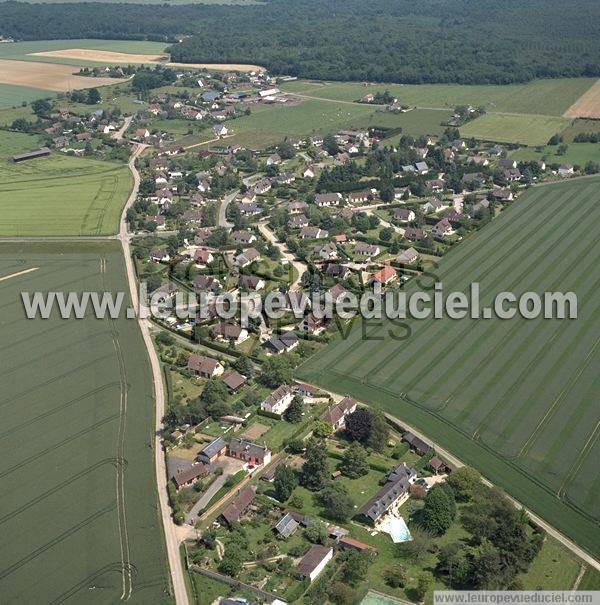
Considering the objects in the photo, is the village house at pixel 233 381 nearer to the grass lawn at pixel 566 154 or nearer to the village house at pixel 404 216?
the village house at pixel 404 216

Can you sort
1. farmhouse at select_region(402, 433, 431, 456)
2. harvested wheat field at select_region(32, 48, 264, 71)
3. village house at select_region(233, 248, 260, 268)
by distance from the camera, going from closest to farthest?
farmhouse at select_region(402, 433, 431, 456)
village house at select_region(233, 248, 260, 268)
harvested wheat field at select_region(32, 48, 264, 71)

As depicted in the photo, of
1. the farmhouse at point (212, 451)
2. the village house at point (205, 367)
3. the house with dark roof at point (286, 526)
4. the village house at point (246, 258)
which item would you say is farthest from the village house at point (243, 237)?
the house with dark roof at point (286, 526)

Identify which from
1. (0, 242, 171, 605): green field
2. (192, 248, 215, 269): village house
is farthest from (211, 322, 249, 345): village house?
(192, 248, 215, 269): village house

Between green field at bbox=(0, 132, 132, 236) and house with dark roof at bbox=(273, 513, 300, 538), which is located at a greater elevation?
green field at bbox=(0, 132, 132, 236)

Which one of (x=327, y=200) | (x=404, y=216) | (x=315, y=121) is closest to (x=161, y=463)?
(x=404, y=216)

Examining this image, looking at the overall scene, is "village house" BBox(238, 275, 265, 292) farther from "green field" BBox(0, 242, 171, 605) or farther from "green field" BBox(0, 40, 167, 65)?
"green field" BBox(0, 40, 167, 65)

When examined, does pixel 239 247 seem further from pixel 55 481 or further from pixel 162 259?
pixel 55 481

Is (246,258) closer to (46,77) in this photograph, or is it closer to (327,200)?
(327,200)
